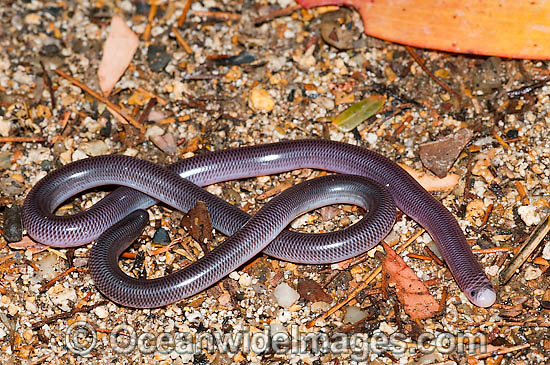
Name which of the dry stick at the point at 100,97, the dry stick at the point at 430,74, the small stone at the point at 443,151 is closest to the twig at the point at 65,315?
the dry stick at the point at 100,97

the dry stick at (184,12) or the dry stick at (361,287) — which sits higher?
the dry stick at (184,12)

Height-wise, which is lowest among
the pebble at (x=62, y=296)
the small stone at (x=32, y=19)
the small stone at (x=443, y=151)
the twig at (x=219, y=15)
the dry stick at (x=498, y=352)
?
the dry stick at (x=498, y=352)

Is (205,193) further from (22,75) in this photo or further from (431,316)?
(22,75)

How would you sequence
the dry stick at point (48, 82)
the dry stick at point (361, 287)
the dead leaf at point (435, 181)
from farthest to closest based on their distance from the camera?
the dry stick at point (48, 82) < the dead leaf at point (435, 181) < the dry stick at point (361, 287)

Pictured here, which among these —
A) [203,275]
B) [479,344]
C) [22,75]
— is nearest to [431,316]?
[479,344]

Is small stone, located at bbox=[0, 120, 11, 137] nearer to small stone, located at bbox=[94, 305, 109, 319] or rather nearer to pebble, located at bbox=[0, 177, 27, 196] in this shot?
pebble, located at bbox=[0, 177, 27, 196]

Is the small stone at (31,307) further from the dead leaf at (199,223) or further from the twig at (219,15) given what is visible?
the twig at (219,15)
